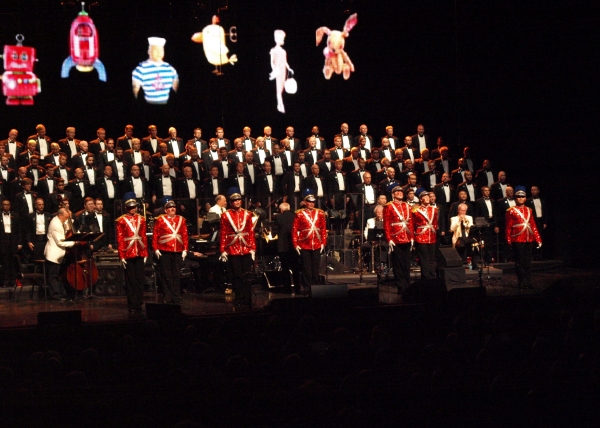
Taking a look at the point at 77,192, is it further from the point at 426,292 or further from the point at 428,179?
the point at 426,292

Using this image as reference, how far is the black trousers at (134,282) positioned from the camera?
44.8 feet

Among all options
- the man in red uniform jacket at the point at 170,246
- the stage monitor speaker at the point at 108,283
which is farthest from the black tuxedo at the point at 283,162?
the man in red uniform jacket at the point at 170,246

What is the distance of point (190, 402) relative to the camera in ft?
19.1

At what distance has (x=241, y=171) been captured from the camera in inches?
719

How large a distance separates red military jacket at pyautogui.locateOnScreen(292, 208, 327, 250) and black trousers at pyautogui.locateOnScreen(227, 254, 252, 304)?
98 cm

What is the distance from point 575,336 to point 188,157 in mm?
12670

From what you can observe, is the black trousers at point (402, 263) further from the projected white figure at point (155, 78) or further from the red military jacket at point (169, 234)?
the projected white figure at point (155, 78)

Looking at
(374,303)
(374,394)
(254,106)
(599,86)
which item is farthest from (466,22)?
(374,394)

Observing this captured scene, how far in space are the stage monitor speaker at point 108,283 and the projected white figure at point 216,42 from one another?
873cm

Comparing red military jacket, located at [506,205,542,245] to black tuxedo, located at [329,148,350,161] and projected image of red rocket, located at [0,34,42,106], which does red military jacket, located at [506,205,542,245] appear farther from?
projected image of red rocket, located at [0,34,42,106]

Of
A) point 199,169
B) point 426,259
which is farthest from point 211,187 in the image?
point 426,259

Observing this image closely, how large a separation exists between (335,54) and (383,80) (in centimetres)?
156

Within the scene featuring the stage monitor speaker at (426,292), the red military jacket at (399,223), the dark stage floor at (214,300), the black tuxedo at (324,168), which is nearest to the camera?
the stage monitor speaker at (426,292)

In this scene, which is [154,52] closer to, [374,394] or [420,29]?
[420,29]
